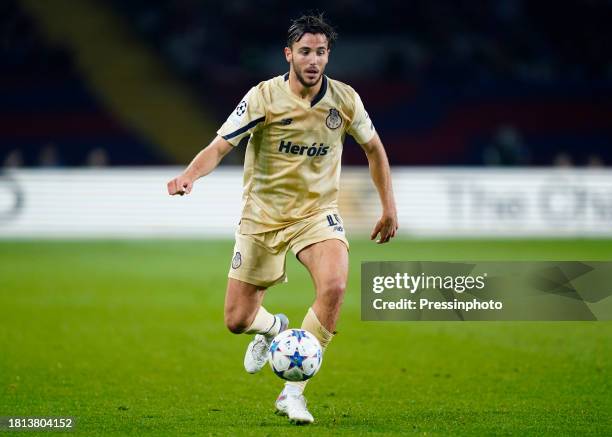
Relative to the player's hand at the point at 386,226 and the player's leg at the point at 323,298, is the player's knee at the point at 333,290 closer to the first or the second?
the player's leg at the point at 323,298

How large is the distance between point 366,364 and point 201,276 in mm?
7186

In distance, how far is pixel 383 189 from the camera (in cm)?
670

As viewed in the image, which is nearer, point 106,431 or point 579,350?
point 106,431

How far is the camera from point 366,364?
8.69m

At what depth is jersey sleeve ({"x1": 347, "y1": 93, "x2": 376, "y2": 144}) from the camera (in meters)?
6.62

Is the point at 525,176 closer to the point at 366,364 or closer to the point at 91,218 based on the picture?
the point at 91,218

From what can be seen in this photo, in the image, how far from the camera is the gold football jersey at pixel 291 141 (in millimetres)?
6512

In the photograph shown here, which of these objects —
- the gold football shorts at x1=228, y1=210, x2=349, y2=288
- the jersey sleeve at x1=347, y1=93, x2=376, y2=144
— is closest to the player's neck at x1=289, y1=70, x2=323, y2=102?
the jersey sleeve at x1=347, y1=93, x2=376, y2=144

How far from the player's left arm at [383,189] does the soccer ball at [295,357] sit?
0.97 metres

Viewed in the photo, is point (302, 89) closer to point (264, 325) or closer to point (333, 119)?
point (333, 119)

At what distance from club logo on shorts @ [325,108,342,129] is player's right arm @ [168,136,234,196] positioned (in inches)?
25.0

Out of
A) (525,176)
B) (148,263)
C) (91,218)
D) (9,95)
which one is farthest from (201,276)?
(9,95)

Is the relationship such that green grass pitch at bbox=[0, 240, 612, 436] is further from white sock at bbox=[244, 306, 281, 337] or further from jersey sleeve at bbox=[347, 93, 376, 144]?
jersey sleeve at bbox=[347, 93, 376, 144]

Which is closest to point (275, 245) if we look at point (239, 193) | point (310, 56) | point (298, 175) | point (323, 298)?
point (298, 175)
